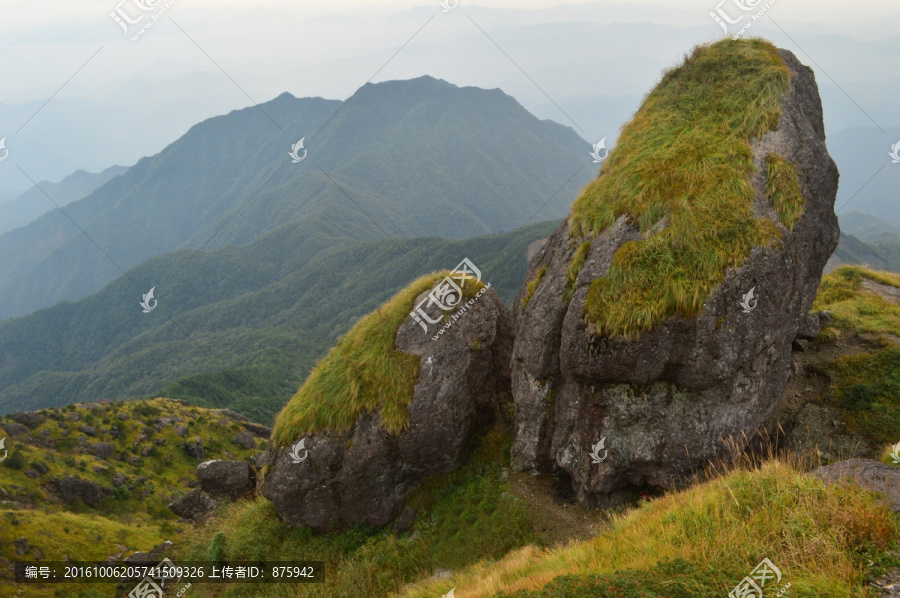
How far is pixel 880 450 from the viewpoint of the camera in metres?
13.3

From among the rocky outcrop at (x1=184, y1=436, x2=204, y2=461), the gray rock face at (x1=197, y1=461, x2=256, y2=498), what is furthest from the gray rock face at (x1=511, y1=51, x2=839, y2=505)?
the rocky outcrop at (x1=184, y1=436, x2=204, y2=461)

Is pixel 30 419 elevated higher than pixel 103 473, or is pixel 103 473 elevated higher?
pixel 30 419

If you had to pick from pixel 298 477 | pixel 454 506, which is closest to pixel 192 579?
pixel 298 477

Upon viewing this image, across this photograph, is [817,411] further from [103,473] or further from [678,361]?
[103,473]

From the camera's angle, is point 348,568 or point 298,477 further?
point 298,477

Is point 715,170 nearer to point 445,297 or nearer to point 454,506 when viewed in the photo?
point 445,297

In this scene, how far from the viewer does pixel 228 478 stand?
25484 mm

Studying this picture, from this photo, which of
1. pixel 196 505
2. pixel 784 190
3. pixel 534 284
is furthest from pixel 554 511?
pixel 196 505

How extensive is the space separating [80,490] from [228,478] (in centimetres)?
2778

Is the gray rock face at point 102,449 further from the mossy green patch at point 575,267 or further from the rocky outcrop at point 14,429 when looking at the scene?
the mossy green patch at point 575,267

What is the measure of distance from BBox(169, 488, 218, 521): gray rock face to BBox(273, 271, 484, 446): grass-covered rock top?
13969mm

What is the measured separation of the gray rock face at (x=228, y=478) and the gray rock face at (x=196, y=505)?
2.75 meters

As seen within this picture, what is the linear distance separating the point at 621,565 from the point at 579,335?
636 centimetres

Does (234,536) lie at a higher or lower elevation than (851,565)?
lower
